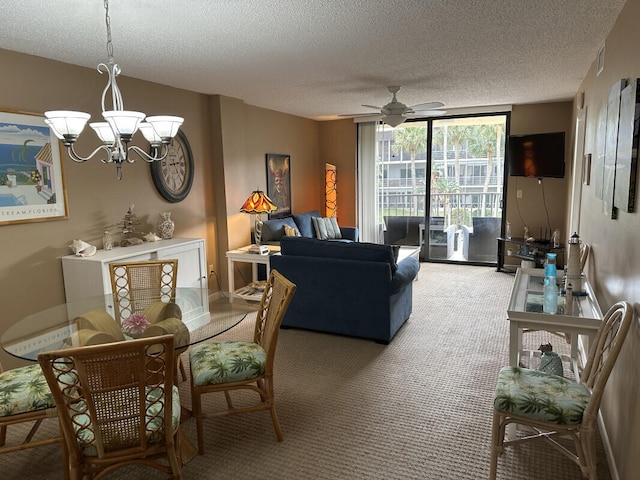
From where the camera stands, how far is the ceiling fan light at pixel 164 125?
2.30m

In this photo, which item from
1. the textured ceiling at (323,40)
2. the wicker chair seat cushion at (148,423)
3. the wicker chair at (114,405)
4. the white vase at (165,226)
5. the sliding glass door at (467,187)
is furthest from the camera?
the sliding glass door at (467,187)

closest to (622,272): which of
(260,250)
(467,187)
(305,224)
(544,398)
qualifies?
(544,398)

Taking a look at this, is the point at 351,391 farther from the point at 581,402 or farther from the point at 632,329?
Result: the point at 632,329

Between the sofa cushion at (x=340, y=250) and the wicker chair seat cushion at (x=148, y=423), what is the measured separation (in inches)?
84.2

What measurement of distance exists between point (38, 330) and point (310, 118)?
581cm

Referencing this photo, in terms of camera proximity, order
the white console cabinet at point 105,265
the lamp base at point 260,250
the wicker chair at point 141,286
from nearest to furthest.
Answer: the wicker chair at point 141,286 < the white console cabinet at point 105,265 < the lamp base at point 260,250

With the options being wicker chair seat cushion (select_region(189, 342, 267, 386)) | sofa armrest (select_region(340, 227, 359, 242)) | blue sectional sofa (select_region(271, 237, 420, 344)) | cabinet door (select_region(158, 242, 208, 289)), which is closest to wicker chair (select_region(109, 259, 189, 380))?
wicker chair seat cushion (select_region(189, 342, 267, 386))

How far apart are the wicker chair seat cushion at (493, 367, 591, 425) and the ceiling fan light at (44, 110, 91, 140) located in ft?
7.75

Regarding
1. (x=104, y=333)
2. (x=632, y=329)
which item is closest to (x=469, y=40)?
(x=632, y=329)

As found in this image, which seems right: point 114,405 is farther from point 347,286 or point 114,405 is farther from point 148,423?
point 347,286

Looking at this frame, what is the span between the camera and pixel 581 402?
6.42 ft

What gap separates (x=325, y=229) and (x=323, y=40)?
3808 millimetres

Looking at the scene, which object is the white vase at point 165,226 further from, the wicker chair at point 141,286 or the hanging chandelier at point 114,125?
the hanging chandelier at point 114,125

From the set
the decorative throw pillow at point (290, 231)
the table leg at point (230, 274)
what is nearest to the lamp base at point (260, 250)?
the table leg at point (230, 274)
